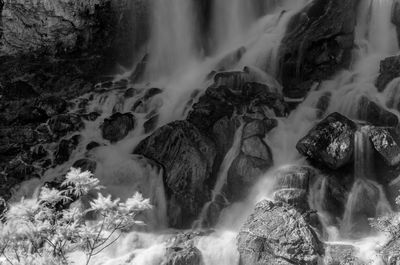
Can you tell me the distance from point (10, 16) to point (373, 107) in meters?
19.8

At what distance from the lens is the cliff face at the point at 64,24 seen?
23859 mm

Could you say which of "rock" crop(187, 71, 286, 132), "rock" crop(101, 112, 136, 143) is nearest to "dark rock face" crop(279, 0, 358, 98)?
"rock" crop(187, 71, 286, 132)

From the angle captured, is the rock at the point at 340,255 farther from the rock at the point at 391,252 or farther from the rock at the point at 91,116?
the rock at the point at 91,116

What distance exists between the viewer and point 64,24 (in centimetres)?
2456

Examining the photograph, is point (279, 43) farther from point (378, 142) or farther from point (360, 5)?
point (378, 142)

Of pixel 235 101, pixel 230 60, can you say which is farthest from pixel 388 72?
pixel 230 60

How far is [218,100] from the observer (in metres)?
17.7

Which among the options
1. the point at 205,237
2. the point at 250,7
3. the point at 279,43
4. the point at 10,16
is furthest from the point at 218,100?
the point at 10,16

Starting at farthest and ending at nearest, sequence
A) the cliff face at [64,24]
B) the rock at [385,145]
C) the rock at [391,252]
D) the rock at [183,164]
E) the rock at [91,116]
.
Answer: the cliff face at [64,24]
the rock at [91,116]
the rock at [183,164]
the rock at [385,145]
the rock at [391,252]

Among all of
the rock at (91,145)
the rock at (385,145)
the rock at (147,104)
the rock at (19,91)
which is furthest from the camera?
the rock at (19,91)

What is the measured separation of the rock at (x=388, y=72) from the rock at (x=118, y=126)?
10217 mm

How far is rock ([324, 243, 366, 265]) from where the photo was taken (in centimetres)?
1093

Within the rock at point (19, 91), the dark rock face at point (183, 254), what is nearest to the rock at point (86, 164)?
the dark rock face at point (183, 254)

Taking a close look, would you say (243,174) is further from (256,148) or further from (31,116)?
(31,116)
